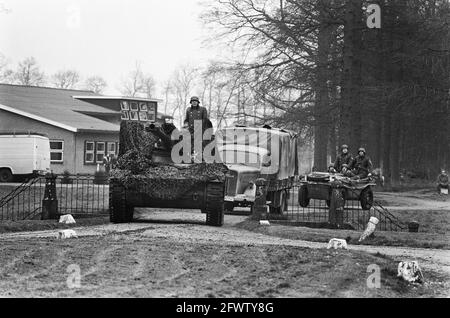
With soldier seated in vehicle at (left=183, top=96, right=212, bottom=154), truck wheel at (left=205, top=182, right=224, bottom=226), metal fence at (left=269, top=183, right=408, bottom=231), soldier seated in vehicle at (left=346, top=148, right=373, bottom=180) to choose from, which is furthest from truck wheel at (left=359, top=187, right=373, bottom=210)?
truck wheel at (left=205, top=182, right=224, bottom=226)

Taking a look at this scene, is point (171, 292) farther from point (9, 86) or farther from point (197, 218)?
point (9, 86)

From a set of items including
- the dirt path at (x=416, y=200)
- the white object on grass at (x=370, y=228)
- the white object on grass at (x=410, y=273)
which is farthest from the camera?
the dirt path at (x=416, y=200)

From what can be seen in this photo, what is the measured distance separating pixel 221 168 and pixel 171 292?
9.39m

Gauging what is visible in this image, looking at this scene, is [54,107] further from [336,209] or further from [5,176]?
[336,209]

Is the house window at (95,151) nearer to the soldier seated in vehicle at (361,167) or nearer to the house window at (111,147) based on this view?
the house window at (111,147)

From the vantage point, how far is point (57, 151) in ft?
154

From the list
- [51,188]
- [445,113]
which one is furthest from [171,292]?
[445,113]

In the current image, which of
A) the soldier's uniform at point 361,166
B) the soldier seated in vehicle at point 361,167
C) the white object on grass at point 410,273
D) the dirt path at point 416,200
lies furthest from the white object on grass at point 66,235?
the dirt path at point 416,200

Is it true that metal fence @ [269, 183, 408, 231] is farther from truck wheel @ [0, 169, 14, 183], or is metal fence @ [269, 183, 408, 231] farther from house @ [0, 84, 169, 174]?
house @ [0, 84, 169, 174]

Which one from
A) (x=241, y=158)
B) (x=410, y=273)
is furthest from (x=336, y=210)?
(x=410, y=273)

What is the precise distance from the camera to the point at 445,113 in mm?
38844

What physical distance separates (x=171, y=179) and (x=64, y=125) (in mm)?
29874

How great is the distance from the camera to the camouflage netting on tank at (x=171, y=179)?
17.7 m

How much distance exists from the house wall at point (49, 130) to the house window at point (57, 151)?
17cm
